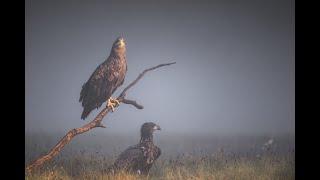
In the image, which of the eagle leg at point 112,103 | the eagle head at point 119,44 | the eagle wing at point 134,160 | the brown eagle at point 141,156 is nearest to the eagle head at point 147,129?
the brown eagle at point 141,156

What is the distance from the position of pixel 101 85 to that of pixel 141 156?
686mm

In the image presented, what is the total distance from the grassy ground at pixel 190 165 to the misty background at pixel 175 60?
8.2 inches

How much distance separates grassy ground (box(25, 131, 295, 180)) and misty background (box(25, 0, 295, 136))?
21cm

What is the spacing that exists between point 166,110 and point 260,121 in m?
0.84

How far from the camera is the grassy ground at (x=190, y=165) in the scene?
3.89 meters

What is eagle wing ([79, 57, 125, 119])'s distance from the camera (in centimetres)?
389

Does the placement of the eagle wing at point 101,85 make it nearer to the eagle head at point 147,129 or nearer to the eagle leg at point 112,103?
the eagle leg at point 112,103

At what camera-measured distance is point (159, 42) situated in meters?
4.03

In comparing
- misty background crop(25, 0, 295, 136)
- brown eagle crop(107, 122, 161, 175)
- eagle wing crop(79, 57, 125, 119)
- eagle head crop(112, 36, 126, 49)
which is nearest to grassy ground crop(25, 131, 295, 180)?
brown eagle crop(107, 122, 161, 175)
